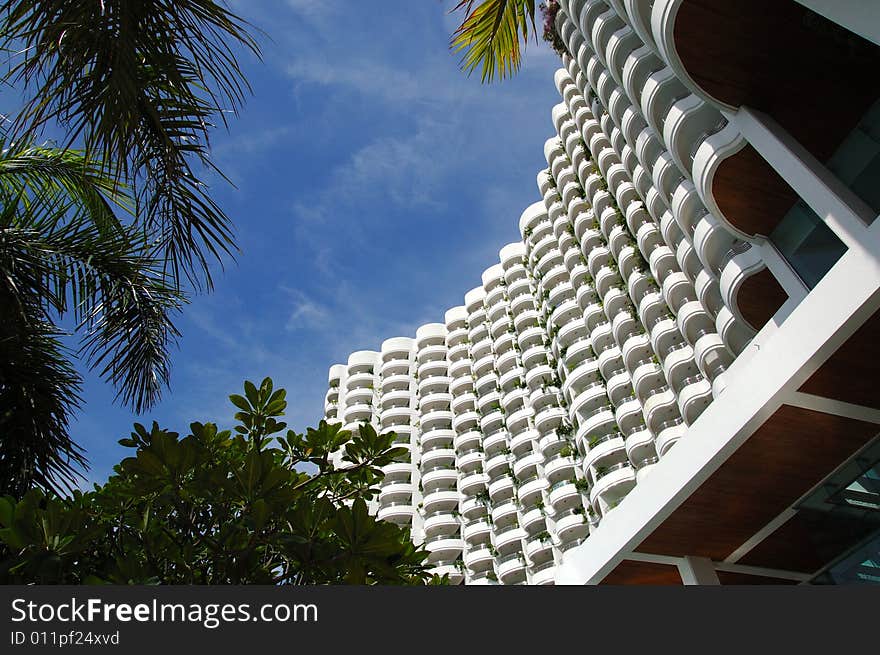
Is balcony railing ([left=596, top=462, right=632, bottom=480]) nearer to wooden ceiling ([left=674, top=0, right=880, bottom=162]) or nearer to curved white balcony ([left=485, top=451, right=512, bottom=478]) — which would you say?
curved white balcony ([left=485, top=451, right=512, bottom=478])

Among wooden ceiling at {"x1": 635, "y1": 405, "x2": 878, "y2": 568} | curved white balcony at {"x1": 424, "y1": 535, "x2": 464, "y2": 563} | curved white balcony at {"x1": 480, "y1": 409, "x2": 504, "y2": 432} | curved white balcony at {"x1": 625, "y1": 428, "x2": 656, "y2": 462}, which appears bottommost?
wooden ceiling at {"x1": 635, "y1": 405, "x2": 878, "y2": 568}

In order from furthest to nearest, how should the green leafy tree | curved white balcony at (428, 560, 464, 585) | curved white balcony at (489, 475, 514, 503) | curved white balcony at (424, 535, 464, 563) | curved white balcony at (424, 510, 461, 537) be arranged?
curved white balcony at (424, 510, 461, 537) < curved white balcony at (424, 535, 464, 563) < curved white balcony at (489, 475, 514, 503) < curved white balcony at (428, 560, 464, 585) < the green leafy tree

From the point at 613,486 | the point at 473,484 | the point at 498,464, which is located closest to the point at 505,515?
the point at 498,464

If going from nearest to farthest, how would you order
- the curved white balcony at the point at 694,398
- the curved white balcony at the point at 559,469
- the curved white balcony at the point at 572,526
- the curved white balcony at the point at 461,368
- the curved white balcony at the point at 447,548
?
the curved white balcony at the point at 694,398, the curved white balcony at the point at 572,526, the curved white balcony at the point at 559,469, the curved white balcony at the point at 447,548, the curved white balcony at the point at 461,368

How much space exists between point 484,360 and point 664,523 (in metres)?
48.6

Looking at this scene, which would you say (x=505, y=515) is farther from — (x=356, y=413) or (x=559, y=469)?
(x=356, y=413)

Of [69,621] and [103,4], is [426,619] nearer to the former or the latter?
[69,621]

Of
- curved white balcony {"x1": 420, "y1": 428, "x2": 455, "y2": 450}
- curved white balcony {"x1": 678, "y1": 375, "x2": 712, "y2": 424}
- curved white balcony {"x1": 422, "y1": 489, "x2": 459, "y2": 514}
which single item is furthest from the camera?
curved white balcony {"x1": 420, "y1": 428, "x2": 455, "y2": 450}

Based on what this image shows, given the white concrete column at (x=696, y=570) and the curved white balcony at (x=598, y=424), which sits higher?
the curved white balcony at (x=598, y=424)

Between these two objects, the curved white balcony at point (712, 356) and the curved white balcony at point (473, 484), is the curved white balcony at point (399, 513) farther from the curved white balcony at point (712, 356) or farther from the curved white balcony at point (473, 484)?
the curved white balcony at point (712, 356)

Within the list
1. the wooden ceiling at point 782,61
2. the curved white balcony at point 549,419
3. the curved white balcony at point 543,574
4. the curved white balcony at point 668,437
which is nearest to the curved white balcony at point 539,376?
the curved white balcony at point 549,419

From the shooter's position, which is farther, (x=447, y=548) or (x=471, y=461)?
(x=471, y=461)

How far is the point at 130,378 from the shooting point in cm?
553

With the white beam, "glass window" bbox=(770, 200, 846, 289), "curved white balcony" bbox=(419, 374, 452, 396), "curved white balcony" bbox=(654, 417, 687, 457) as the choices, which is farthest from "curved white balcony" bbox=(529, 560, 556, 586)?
"glass window" bbox=(770, 200, 846, 289)
